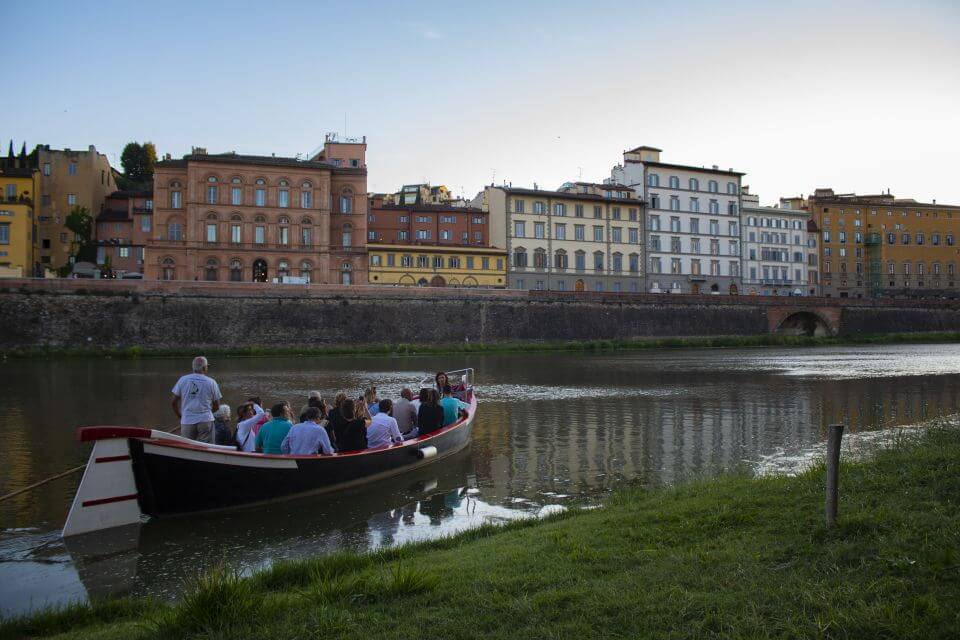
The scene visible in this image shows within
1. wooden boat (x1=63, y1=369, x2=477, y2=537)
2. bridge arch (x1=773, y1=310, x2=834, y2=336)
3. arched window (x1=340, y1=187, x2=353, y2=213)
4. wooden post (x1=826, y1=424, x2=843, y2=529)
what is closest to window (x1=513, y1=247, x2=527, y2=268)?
arched window (x1=340, y1=187, x2=353, y2=213)

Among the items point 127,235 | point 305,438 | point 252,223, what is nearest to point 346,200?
point 252,223

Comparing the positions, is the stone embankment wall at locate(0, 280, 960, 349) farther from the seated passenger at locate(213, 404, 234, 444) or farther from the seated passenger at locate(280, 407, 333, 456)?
the seated passenger at locate(280, 407, 333, 456)

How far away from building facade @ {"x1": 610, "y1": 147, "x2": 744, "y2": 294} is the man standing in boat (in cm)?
7082

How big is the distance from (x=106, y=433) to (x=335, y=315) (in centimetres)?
4740

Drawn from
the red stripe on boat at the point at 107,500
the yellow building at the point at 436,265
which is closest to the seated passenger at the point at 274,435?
the red stripe on boat at the point at 107,500

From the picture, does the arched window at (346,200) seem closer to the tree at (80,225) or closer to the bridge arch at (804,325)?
the tree at (80,225)

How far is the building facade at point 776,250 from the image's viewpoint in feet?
286

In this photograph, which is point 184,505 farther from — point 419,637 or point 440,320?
point 440,320

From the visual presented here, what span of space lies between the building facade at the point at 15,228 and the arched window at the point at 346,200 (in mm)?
26837

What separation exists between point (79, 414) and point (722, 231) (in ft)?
250

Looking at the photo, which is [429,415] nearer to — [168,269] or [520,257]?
[168,269]

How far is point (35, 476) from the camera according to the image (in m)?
13.8

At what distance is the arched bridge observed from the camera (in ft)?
241

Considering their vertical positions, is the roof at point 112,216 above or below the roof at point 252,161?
below
